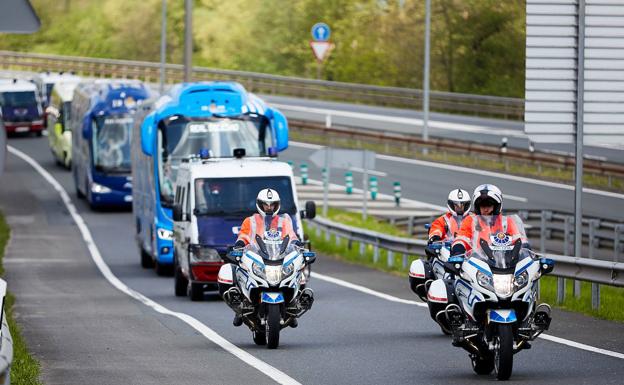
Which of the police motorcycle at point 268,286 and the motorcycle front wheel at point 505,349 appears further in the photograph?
the police motorcycle at point 268,286

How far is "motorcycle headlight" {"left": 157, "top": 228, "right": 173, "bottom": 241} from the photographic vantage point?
29812mm

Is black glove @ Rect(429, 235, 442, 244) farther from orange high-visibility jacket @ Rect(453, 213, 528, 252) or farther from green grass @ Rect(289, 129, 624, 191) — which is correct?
green grass @ Rect(289, 129, 624, 191)

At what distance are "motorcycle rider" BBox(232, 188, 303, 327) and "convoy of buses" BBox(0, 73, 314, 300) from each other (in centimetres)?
41

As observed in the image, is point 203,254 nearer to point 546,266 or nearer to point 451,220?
point 451,220

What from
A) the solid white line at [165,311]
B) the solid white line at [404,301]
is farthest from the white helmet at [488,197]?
the solid white line at [165,311]

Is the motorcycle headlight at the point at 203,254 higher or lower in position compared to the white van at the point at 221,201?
lower

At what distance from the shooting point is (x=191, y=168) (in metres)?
25.2

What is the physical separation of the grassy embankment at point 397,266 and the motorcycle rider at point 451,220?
2.59 meters

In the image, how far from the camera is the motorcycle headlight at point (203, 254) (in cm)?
2420

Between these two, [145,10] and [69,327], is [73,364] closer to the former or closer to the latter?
[69,327]

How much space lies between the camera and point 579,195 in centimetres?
2084

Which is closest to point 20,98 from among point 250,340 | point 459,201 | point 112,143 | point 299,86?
point 299,86

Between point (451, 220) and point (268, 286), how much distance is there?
2.32 metres

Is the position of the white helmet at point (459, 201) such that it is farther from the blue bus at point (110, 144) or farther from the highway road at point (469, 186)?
the blue bus at point (110, 144)
